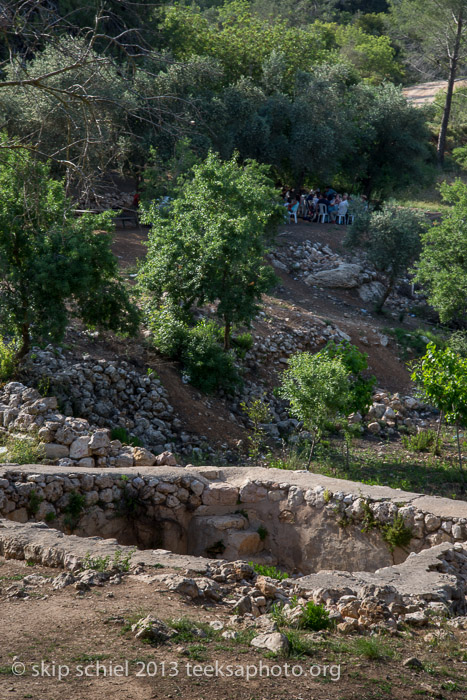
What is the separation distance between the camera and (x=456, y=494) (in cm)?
1354

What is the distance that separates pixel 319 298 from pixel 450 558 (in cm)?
1784

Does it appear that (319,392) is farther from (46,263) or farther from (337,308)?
(337,308)

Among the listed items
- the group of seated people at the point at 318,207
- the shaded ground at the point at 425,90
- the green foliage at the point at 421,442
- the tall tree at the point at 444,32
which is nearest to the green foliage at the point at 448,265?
the green foliage at the point at 421,442

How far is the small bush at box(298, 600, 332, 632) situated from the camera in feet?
19.2

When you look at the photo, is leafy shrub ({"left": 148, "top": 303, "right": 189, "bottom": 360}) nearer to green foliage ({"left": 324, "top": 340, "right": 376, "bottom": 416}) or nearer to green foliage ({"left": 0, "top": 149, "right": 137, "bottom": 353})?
green foliage ({"left": 0, "top": 149, "right": 137, "bottom": 353})

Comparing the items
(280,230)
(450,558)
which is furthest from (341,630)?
(280,230)

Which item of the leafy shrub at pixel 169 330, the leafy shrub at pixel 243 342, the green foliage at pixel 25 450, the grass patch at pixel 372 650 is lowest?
the leafy shrub at pixel 243 342

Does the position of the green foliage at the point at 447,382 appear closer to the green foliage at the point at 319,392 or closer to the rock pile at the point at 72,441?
the green foliage at the point at 319,392

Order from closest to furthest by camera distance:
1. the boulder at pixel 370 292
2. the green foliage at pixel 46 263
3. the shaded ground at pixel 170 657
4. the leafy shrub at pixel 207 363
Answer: the shaded ground at pixel 170 657 → the green foliage at pixel 46 263 → the leafy shrub at pixel 207 363 → the boulder at pixel 370 292

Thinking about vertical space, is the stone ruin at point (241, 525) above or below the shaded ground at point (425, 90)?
below

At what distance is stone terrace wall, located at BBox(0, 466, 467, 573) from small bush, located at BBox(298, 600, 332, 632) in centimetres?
331

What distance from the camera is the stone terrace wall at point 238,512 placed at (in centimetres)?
872

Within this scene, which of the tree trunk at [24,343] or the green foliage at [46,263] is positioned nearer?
the green foliage at [46,263]

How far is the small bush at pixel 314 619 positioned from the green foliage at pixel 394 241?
20.8 meters
